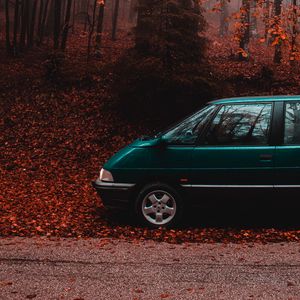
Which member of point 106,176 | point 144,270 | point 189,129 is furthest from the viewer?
point 106,176

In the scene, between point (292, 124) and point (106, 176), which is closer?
point (292, 124)

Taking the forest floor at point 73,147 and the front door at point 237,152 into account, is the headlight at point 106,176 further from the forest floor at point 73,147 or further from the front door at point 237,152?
the front door at point 237,152

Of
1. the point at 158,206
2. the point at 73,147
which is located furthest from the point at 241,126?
the point at 73,147

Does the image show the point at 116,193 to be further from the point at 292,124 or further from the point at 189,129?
the point at 292,124

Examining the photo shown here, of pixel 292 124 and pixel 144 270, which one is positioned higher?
pixel 292 124

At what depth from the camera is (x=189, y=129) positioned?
23.7 feet

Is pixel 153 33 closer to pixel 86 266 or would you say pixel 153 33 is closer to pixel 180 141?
pixel 180 141

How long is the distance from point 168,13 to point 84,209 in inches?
275

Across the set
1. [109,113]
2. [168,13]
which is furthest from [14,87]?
[168,13]

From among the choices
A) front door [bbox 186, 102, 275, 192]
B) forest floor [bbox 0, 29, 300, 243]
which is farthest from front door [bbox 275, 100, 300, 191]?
forest floor [bbox 0, 29, 300, 243]

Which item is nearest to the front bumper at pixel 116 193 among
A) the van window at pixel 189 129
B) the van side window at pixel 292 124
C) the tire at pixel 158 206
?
the tire at pixel 158 206

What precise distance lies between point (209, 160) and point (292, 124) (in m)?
1.36

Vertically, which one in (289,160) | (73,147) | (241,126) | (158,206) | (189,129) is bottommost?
(73,147)

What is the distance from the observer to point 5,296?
446 cm
